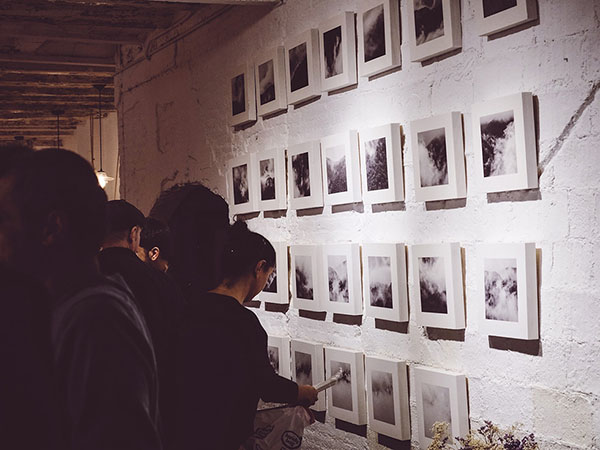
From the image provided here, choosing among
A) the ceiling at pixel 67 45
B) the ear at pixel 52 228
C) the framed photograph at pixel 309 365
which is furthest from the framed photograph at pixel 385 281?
the ear at pixel 52 228

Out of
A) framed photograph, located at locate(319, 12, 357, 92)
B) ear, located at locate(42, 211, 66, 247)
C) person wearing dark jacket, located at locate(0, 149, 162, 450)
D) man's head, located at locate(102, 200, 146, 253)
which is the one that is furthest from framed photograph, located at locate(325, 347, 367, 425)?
ear, located at locate(42, 211, 66, 247)

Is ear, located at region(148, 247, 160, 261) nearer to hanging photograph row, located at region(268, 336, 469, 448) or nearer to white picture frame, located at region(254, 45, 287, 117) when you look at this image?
hanging photograph row, located at region(268, 336, 469, 448)

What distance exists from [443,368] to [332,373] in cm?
76

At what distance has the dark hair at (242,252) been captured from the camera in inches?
91.0

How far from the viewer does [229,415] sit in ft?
6.78

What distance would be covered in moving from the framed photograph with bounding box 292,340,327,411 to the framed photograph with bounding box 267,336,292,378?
0.25 ft

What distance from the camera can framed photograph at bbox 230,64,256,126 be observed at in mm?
4184

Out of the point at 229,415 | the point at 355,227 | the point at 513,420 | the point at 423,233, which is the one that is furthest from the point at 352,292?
the point at 229,415

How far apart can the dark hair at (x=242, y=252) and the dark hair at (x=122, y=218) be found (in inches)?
23.2

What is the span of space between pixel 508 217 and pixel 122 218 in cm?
140

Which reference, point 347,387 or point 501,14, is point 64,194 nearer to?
point 501,14

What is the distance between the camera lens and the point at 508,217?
2588mm

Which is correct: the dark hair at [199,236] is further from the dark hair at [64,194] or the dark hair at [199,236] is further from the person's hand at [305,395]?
the dark hair at [64,194]

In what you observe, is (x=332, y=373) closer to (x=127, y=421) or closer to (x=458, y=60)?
(x=458, y=60)
